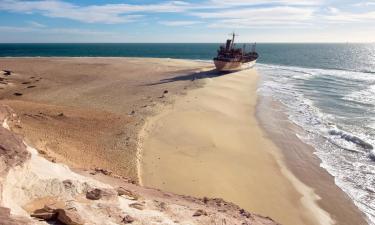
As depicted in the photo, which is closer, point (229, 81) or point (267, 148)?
point (267, 148)

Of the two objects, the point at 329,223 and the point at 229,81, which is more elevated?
the point at 229,81

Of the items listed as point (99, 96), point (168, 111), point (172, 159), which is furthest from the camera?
point (99, 96)

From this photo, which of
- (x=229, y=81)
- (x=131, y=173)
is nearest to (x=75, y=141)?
(x=131, y=173)

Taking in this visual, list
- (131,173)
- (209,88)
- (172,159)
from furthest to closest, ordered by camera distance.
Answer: (209,88), (172,159), (131,173)

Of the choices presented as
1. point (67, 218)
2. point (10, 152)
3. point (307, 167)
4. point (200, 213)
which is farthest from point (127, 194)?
point (307, 167)

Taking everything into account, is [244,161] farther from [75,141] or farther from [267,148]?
[75,141]

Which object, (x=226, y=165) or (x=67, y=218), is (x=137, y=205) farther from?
(x=226, y=165)

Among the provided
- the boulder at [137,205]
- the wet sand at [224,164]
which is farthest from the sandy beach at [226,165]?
the boulder at [137,205]
